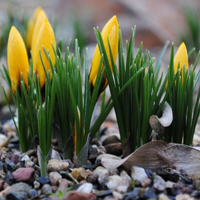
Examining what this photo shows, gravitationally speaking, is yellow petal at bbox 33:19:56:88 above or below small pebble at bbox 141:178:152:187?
above

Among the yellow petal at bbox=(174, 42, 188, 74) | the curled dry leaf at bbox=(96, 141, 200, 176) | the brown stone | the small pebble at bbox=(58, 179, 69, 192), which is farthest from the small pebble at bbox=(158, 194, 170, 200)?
the yellow petal at bbox=(174, 42, 188, 74)

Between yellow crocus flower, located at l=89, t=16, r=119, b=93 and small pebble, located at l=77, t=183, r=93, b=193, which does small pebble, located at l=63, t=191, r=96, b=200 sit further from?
yellow crocus flower, located at l=89, t=16, r=119, b=93

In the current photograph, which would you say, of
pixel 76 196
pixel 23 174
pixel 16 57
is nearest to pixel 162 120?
pixel 76 196

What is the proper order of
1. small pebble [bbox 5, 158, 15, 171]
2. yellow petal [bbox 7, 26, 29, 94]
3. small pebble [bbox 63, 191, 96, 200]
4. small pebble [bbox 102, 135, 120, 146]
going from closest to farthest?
1. small pebble [bbox 63, 191, 96, 200]
2. small pebble [bbox 5, 158, 15, 171]
3. yellow petal [bbox 7, 26, 29, 94]
4. small pebble [bbox 102, 135, 120, 146]

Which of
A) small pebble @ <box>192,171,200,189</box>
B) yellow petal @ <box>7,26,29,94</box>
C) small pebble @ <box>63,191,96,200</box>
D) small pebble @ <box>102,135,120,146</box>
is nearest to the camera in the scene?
small pebble @ <box>63,191,96,200</box>

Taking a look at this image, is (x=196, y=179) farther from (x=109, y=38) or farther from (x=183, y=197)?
(x=109, y=38)

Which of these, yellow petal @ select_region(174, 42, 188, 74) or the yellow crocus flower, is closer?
the yellow crocus flower

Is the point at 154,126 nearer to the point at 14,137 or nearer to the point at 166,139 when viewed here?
the point at 166,139

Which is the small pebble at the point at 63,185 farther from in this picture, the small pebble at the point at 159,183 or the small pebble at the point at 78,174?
the small pebble at the point at 159,183
